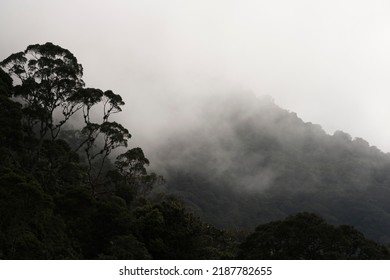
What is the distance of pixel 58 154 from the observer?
38344 mm

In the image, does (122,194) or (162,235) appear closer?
(162,235)

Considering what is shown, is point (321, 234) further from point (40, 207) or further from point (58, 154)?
point (58, 154)

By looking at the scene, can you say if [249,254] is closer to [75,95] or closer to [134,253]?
[134,253]

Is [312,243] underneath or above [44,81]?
underneath

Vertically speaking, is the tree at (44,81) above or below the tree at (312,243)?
above

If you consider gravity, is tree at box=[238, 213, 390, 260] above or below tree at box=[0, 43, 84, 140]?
below

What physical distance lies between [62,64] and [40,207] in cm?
2042

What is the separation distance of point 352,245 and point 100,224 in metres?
16.4

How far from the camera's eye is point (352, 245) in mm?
25344

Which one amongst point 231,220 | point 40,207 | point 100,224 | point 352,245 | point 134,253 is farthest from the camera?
point 231,220
